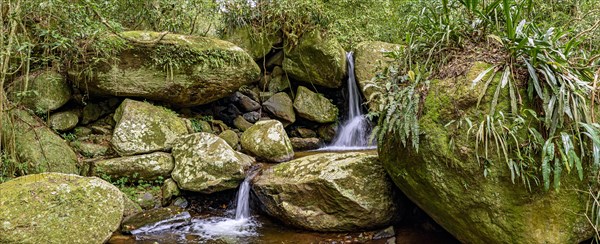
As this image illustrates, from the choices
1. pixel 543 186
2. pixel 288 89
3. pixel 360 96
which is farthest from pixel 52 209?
pixel 360 96

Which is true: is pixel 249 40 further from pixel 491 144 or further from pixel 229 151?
pixel 491 144

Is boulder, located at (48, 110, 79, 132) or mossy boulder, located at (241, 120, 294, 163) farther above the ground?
boulder, located at (48, 110, 79, 132)

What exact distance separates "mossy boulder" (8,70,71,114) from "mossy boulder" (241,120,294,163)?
121 inches

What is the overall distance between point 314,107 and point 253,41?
224 centimetres

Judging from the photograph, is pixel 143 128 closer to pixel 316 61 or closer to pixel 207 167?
pixel 207 167

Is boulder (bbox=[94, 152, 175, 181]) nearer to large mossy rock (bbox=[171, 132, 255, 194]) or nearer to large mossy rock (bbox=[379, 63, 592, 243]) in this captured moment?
large mossy rock (bbox=[171, 132, 255, 194])

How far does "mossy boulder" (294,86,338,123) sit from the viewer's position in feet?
25.1

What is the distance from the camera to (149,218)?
4.27 m

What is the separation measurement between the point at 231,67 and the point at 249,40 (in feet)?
6.26

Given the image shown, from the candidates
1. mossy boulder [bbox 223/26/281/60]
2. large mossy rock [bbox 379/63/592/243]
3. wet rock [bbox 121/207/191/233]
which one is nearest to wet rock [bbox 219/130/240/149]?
wet rock [bbox 121/207/191/233]

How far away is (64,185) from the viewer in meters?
3.49

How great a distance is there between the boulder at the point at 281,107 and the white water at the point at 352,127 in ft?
3.56

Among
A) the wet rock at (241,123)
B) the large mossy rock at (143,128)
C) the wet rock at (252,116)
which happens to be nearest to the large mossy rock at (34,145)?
the large mossy rock at (143,128)

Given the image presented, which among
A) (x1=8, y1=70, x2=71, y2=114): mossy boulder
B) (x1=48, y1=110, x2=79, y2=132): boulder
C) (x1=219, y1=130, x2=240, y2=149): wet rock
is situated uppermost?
(x1=8, y1=70, x2=71, y2=114): mossy boulder
